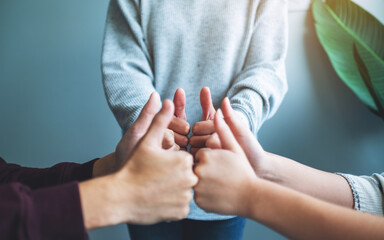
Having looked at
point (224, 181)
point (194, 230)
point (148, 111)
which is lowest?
point (194, 230)

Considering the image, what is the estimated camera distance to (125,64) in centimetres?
79

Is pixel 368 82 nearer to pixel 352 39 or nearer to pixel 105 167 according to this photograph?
pixel 352 39

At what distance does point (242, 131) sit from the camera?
23.3 inches

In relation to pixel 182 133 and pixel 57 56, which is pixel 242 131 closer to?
pixel 182 133

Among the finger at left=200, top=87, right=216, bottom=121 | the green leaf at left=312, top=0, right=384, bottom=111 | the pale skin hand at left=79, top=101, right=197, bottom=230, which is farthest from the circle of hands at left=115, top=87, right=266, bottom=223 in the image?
the green leaf at left=312, top=0, right=384, bottom=111

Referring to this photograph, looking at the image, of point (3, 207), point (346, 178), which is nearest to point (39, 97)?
point (3, 207)

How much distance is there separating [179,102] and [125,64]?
0.76 feet

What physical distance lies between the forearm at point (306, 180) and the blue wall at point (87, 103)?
50 cm

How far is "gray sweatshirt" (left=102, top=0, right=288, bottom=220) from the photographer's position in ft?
2.58

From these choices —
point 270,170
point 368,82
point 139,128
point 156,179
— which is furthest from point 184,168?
point 368,82

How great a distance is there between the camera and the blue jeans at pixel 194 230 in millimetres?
705

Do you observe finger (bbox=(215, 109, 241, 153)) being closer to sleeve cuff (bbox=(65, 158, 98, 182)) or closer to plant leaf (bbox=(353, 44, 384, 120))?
sleeve cuff (bbox=(65, 158, 98, 182))

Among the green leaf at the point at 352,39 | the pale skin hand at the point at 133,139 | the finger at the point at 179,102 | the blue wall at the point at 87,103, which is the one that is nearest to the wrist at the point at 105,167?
the pale skin hand at the point at 133,139

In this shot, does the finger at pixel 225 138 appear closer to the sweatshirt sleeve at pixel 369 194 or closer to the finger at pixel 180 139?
the finger at pixel 180 139
